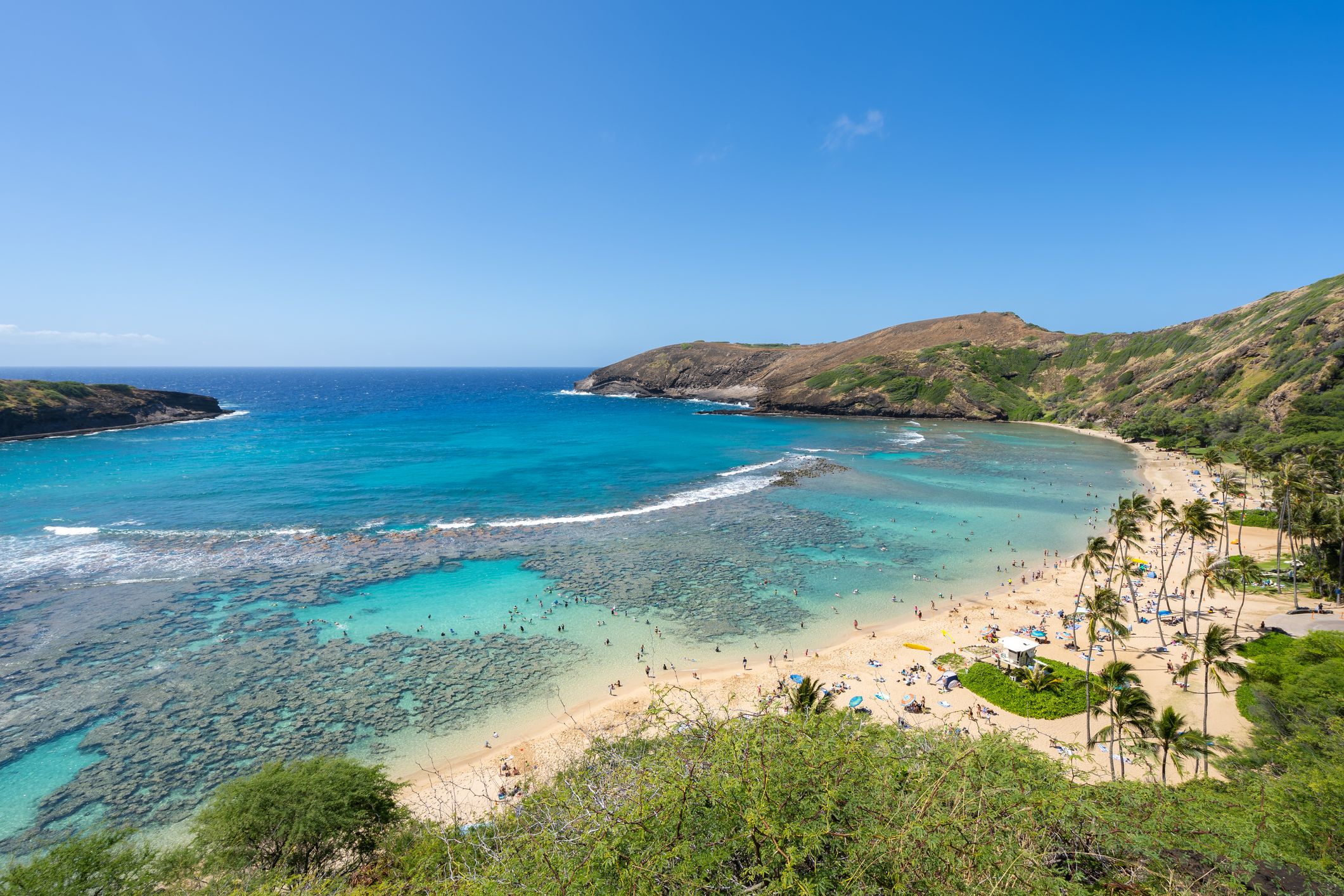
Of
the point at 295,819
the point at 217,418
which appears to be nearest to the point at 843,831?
the point at 295,819

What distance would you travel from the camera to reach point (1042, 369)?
147 meters

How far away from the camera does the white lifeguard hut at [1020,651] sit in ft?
92.8

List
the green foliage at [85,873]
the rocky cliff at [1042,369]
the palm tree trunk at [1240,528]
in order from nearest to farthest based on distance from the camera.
Answer: the green foliage at [85,873]
the palm tree trunk at [1240,528]
the rocky cliff at [1042,369]

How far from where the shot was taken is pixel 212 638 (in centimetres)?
3262

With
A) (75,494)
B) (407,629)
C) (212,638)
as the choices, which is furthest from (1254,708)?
(75,494)

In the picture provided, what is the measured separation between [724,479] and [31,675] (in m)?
62.2

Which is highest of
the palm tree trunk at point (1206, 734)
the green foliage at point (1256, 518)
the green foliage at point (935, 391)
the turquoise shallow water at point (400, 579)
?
the green foliage at point (935, 391)

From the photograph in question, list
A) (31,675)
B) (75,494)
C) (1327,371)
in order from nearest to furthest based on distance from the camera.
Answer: (31,675)
(75,494)
(1327,371)

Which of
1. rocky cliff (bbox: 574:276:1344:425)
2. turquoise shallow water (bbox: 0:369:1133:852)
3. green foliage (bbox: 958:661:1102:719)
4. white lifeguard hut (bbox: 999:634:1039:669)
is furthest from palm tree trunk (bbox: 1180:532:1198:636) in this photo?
rocky cliff (bbox: 574:276:1344:425)

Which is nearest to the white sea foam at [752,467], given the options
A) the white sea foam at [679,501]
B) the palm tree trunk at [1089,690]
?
the white sea foam at [679,501]

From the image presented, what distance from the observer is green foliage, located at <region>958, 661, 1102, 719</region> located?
82.6 feet

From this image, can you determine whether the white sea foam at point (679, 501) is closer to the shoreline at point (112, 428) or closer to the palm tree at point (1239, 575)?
the palm tree at point (1239, 575)

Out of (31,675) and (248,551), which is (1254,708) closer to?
(31,675)

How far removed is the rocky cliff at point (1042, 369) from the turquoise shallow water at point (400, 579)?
99.3ft
